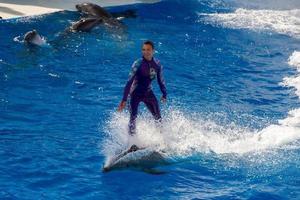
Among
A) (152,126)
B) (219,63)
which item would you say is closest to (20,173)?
(152,126)

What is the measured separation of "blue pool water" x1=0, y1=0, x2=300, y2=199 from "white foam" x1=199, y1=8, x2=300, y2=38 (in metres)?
0.82

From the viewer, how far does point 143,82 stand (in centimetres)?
770

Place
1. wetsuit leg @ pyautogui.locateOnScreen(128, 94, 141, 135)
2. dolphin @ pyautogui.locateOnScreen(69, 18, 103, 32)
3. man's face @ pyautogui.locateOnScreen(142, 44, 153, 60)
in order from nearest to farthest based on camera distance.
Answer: man's face @ pyautogui.locateOnScreen(142, 44, 153, 60) < wetsuit leg @ pyautogui.locateOnScreen(128, 94, 141, 135) < dolphin @ pyautogui.locateOnScreen(69, 18, 103, 32)

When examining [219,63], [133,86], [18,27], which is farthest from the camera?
[18,27]

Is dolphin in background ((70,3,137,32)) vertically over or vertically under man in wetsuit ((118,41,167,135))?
over

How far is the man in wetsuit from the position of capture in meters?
7.46

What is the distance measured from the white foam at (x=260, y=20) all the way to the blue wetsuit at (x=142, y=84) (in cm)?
1096

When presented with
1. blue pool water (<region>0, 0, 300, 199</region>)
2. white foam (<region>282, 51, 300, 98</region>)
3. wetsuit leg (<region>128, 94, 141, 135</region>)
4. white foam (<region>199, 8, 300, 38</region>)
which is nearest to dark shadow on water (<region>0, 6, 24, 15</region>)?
blue pool water (<region>0, 0, 300, 199</region>)

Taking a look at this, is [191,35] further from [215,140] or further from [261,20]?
[215,140]

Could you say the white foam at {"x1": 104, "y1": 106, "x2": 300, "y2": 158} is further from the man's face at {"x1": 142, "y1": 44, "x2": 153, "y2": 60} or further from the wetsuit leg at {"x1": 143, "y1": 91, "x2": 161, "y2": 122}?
the man's face at {"x1": 142, "y1": 44, "x2": 153, "y2": 60}

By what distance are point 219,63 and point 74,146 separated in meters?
6.77

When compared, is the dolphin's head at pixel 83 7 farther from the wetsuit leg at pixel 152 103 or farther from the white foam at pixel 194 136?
the wetsuit leg at pixel 152 103

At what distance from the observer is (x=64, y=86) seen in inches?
423

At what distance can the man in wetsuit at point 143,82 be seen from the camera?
7457 mm
